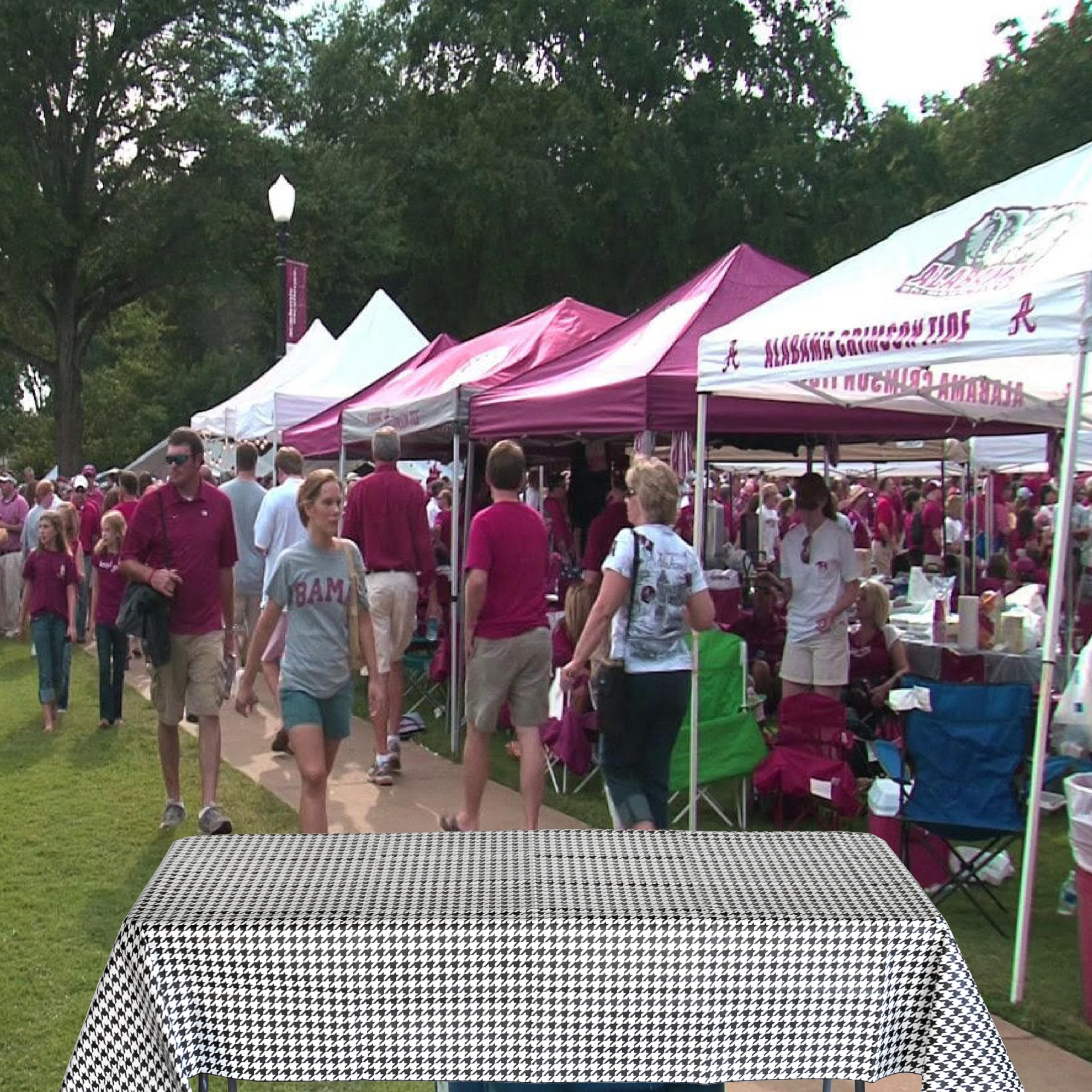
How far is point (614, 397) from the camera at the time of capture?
7.18 m

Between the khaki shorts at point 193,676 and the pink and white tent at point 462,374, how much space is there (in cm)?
284

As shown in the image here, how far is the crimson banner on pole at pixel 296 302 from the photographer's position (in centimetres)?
1789

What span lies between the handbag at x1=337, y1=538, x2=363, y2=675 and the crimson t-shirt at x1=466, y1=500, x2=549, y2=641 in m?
0.59

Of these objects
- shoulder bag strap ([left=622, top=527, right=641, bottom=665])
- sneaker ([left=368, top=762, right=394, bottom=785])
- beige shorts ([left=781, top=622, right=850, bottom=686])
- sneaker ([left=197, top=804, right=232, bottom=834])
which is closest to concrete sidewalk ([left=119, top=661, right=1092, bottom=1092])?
sneaker ([left=368, top=762, right=394, bottom=785])

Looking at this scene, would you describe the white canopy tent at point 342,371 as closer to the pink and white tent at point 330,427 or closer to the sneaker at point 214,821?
the pink and white tent at point 330,427

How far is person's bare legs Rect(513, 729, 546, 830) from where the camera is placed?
20.8ft

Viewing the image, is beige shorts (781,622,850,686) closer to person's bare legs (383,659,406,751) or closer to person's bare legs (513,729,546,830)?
person's bare legs (513,729,546,830)

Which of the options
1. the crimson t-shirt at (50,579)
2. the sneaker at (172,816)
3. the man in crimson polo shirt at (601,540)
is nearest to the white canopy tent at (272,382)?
the crimson t-shirt at (50,579)

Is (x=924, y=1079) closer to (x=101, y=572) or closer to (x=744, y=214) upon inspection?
(x=101, y=572)

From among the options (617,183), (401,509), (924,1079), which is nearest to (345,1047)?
(924,1079)

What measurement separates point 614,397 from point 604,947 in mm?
5235

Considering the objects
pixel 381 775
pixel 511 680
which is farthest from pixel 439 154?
pixel 511 680

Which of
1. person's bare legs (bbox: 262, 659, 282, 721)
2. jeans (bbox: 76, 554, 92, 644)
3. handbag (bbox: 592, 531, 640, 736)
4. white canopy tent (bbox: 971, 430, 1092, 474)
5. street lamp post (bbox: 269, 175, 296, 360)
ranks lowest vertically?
jeans (bbox: 76, 554, 92, 644)

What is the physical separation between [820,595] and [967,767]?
2.13m
